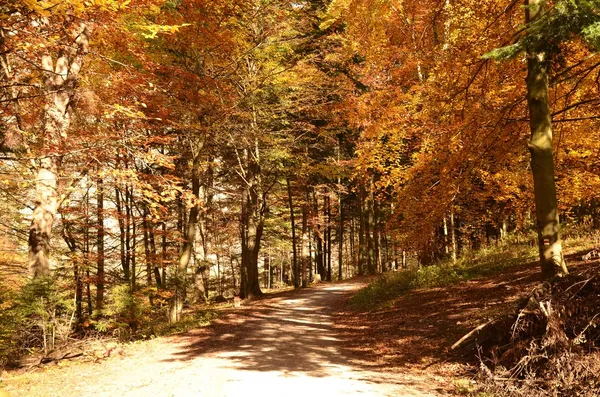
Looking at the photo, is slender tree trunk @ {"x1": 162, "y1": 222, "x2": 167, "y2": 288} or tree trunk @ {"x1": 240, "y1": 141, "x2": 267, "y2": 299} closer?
slender tree trunk @ {"x1": 162, "y1": 222, "x2": 167, "y2": 288}

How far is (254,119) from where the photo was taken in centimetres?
1819

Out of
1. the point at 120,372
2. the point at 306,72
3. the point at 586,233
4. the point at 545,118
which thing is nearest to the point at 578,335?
the point at 545,118

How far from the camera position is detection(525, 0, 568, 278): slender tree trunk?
7289 mm

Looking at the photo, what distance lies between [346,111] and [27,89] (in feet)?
44.9

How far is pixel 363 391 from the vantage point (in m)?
6.54

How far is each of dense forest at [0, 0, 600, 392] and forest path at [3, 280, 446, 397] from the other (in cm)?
210

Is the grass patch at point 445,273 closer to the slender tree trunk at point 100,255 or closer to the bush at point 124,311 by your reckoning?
the bush at point 124,311

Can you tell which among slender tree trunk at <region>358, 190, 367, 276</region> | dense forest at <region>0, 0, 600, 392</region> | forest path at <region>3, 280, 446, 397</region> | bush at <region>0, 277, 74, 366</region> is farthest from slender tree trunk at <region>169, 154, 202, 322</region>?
slender tree trunk at <region>358, 190, 367, 276</region>

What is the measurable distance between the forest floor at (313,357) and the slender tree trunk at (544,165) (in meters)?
1.37

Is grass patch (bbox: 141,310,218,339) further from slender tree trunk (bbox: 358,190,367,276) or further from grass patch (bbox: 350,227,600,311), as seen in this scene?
slender tree trunk (bbox: 358,190,367,276)

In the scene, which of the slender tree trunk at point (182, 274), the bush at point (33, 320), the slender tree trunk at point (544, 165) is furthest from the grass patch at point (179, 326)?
the slender tree trunk at point (544, 165)

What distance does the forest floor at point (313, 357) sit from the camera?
22.9 ft

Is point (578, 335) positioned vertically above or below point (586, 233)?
below

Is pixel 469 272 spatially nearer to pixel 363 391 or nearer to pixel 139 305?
pixel 363 391
